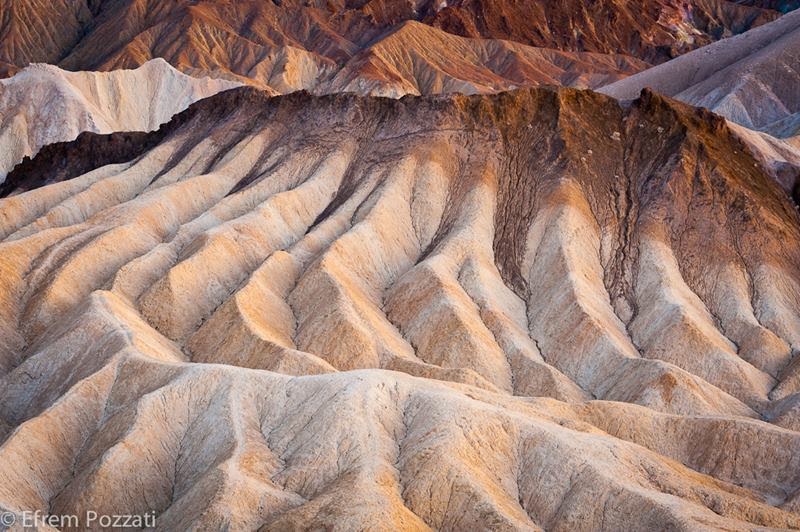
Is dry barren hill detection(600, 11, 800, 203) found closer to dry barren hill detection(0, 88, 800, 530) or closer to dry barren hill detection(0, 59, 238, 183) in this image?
dry barren hill detection(0, 88, 800, 530)

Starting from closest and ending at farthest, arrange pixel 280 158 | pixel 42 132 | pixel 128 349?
pixel 128 349
pixel 280 158
pixel 42 132

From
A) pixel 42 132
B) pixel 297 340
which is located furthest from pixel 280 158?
pixel 42 132

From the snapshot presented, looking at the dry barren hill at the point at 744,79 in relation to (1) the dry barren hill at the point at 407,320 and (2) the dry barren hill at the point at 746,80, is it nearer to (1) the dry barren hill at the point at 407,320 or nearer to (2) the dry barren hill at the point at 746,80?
(2) the dry barren hill at the point at 746,80

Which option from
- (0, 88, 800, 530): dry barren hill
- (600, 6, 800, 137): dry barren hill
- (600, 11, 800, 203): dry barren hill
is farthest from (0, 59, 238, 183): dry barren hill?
→ (600, 11, 800, 203): dry barren hill

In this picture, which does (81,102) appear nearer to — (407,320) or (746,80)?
(407,320)

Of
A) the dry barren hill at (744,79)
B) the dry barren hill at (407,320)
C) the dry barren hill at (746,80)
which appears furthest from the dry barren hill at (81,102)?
the dry barren hill at (746,80)

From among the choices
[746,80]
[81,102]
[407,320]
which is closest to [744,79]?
Result: [746,80]

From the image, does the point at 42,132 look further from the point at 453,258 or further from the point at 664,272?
the point at 664,272
